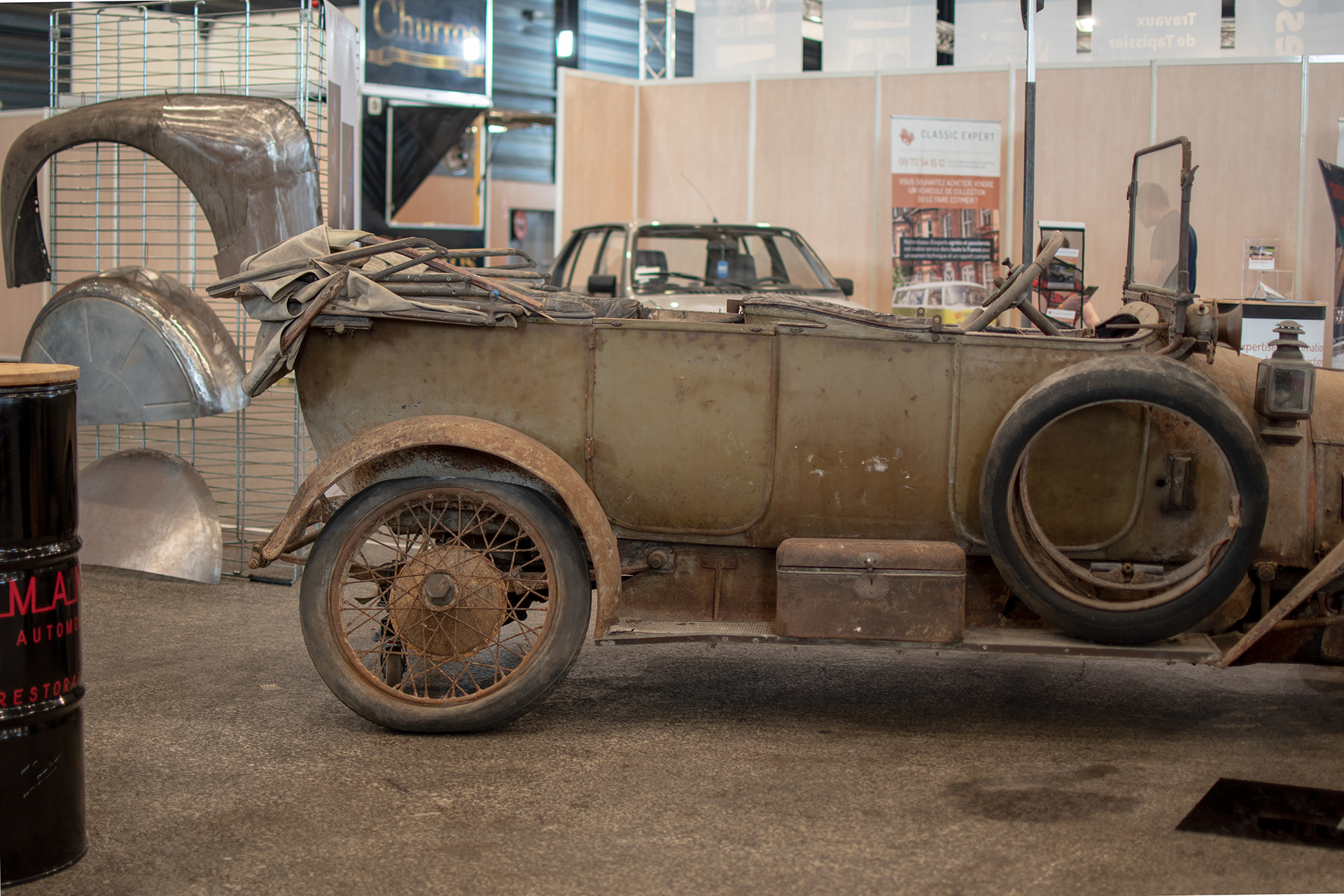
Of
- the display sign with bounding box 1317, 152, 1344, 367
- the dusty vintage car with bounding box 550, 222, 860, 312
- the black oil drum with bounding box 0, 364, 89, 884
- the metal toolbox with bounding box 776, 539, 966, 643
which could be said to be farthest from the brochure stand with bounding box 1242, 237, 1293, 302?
the black oil drum with bounding box 0, 364, 89, 884

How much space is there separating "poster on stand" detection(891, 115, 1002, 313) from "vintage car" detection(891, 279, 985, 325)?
2 cm

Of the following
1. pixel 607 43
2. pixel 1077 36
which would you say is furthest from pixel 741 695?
pixel 607 43

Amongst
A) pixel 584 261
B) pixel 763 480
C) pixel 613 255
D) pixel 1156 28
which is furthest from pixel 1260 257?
pixel 763 480

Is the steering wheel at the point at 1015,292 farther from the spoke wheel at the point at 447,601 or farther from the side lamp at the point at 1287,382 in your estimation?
the spoke wheel at the point at 447,601

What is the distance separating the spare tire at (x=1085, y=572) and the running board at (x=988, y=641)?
44 mm

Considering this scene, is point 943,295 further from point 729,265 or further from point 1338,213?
point 1338,213

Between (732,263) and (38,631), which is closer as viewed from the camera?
(38,631)

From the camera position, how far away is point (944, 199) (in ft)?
30.2

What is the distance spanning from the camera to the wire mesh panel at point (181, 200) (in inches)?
213

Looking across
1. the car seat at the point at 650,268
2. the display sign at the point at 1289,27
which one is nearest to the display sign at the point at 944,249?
the display sign at the point at 1289,27

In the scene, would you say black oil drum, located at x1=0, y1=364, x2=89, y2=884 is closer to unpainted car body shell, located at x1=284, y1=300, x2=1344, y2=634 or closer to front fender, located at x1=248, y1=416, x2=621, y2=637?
front fender, located at x1=248, y1=416, x2=621, y2=637

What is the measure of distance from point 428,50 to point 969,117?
20.3 ft

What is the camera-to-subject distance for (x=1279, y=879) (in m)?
2.39

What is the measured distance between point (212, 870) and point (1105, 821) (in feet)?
6.78
